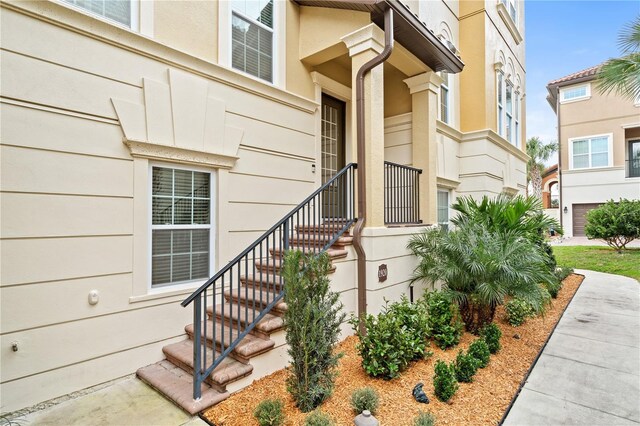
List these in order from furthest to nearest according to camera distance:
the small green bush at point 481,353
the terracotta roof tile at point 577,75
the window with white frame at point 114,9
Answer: the terracotta roof tile at point 577,75
the small green bush at point 481,353
the window with white frame at point 114,9

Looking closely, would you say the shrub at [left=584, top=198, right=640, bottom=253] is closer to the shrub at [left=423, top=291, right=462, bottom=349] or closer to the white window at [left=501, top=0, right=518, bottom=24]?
the white window at [left=501, top=0, right=518, bottom=24]

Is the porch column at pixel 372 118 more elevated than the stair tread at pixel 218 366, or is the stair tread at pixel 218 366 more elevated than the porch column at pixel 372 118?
the porch column at pixel 372 118

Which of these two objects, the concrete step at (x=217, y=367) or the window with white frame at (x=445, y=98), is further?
the window with white frame at (x=445, y=98)

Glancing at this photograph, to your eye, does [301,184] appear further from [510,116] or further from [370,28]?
[510,116]

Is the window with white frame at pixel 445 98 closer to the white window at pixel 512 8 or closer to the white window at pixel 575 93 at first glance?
the white window at pixel 512 8

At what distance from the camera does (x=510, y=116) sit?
11.0 m

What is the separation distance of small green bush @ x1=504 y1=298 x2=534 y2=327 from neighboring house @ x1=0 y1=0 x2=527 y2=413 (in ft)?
5.19

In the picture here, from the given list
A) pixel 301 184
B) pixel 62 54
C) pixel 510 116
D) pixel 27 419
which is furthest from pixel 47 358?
pixel 510 116

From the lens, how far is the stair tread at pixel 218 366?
3.29 meters

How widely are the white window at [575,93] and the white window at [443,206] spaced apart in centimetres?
1713

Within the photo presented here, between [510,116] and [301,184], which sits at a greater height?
[510,116]

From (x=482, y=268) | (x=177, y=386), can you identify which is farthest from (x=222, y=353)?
(x=482, y=268)

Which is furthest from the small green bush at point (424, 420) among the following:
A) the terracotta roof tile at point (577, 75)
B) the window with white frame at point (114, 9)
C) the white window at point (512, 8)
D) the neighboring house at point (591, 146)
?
the terracotta roof tile at point (577, 75)

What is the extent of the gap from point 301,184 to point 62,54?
146 inches
